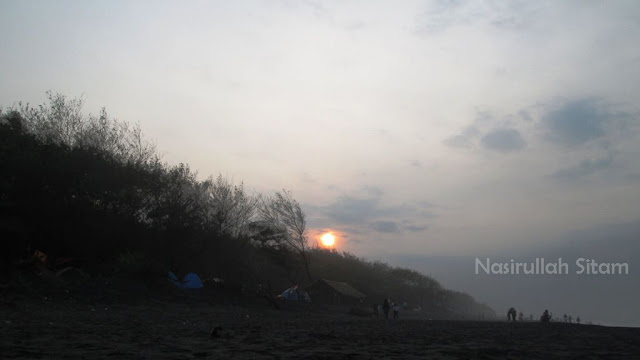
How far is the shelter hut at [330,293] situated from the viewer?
62.2 m

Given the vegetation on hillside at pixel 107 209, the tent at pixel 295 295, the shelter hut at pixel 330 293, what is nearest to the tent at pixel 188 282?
the vegetation on hillside at pixel 107 209

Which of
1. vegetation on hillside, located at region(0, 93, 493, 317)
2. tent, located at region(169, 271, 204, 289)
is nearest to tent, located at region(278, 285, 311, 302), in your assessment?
vegetation on hillside, located at region(0, 93, 493, 317)

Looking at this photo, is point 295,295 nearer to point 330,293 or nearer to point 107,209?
point 330,293

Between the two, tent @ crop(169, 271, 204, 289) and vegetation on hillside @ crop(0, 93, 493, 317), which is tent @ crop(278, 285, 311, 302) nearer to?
vegetation on hillside @ crop(0, 93, 493, 317)

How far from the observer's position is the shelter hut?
6225 cm

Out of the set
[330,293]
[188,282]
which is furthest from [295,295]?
[188,282]

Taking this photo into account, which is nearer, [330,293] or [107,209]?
[107,209]

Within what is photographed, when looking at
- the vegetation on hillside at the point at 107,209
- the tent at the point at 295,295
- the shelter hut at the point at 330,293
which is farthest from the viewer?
the shelter hut at the point at 330,293

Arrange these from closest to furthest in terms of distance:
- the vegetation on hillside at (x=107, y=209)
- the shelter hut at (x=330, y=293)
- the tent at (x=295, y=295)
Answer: the vegetation on hillside at (x=107, y=209)
the tent at (x=295, y=295)
the shelter hut at (x=330, y=293)

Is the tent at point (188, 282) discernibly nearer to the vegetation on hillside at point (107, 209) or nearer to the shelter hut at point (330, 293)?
the vegetation on hillside at point (107, 209)

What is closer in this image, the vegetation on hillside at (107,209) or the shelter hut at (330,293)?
the vegetation on hillside at (107,209)

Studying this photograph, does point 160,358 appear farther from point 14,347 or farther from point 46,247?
point 46,247

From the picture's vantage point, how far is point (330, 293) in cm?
6303

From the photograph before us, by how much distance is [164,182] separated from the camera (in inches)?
1655
